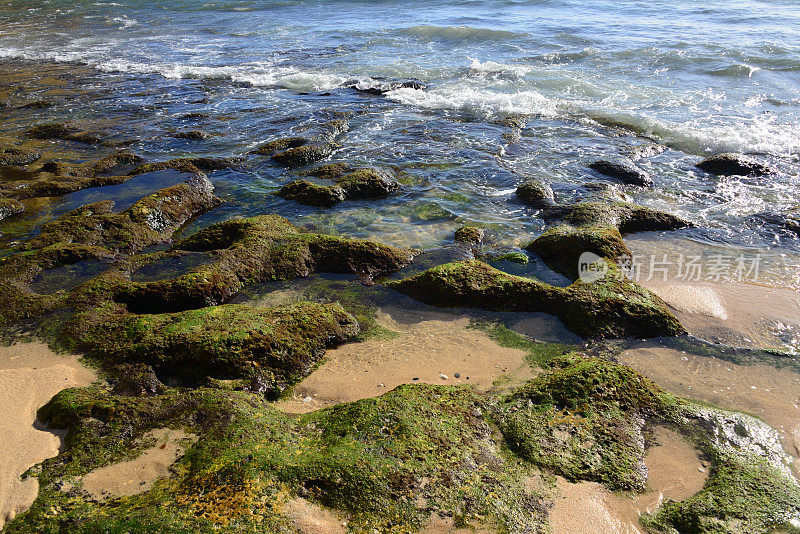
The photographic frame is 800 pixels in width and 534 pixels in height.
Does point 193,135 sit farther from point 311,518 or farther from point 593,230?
point 311,518

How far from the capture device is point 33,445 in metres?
3.68

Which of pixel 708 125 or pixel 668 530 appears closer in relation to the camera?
pixel 668 530

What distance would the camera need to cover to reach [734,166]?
9727mm

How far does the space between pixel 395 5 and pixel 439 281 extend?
99.0 ft

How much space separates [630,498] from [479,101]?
12.4 metres

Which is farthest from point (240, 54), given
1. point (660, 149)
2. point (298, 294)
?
point (298, 294)

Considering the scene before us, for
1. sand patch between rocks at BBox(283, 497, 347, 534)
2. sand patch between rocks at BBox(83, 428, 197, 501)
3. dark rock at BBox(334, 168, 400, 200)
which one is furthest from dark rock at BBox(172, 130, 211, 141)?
sand patch between rocks at BBox(283, 497, 347, 534)

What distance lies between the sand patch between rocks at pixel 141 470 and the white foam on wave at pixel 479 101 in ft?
38.1

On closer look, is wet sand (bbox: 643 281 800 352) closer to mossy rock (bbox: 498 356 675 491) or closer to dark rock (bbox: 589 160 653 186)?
mossy rock (bbox: 498 356 675 491)

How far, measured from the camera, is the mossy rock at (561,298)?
5422 millimetres

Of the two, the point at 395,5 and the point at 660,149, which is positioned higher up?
the point at 395,5

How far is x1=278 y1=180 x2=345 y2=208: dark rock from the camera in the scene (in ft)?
27.9

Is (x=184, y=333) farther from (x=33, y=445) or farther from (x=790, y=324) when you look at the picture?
(x=790, y=324)

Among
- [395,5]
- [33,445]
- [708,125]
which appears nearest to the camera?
[33,445]
